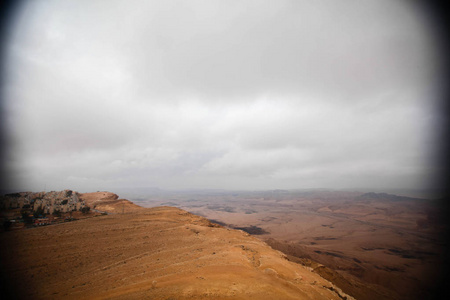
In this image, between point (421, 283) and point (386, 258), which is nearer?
point (421, 283)

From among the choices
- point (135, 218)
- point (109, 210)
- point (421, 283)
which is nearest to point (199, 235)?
point (135, 218)

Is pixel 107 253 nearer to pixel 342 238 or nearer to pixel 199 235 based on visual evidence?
pixel 199 235

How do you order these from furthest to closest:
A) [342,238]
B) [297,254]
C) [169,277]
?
[342,238], [297,254], [169,277]

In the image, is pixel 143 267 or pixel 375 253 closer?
pixel 143 267

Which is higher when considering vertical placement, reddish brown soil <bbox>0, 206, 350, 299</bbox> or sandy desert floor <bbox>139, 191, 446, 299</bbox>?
reddish brown soil <bbox>0, 206, 350, 299</bbox>

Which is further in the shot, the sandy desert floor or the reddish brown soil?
the sandy desert floor

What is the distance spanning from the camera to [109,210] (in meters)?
39.6

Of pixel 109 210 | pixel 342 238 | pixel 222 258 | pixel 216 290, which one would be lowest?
pixel 342 238

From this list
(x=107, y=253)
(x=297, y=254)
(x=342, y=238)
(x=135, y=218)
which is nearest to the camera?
(x=107, y=253)

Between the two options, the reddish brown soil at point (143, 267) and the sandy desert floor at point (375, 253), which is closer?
the reddish brown soil at point (143, 267)

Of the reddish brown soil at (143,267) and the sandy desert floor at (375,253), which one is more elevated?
the reddish brown soil at (143,267)

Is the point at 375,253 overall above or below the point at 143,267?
below

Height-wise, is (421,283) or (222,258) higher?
(222,258)

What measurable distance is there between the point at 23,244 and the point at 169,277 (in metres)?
17.6
